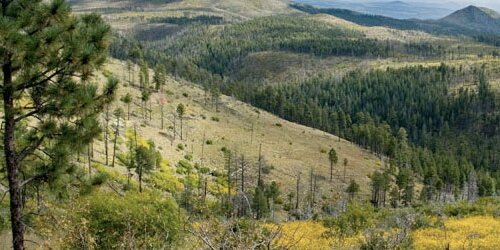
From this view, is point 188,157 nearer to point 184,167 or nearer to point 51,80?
point 184,167

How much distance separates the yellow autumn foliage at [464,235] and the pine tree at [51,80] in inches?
659

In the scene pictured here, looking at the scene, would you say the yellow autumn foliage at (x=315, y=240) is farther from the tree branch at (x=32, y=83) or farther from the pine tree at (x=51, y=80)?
the tree branch at (x=32, y=83)

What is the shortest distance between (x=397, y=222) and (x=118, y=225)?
15938mm

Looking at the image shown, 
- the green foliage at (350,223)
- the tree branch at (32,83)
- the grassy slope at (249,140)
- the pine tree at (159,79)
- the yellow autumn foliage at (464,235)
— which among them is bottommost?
the grassy slope at (249,140)

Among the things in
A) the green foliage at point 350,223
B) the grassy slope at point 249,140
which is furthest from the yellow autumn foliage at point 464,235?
the grassy slope at point 249,140

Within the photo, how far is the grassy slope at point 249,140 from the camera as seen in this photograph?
104562 mm

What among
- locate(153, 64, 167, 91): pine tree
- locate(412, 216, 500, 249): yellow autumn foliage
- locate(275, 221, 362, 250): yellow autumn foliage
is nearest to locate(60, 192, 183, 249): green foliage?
locate(275, 221, 362, 250): yellow autumn foliage

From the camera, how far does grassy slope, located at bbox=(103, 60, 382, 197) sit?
104562mm

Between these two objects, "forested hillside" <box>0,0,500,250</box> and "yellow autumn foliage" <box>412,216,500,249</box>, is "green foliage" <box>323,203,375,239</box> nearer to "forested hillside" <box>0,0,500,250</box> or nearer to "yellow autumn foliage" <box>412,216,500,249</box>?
"forested hillside" <box>0,0,500,250</box>

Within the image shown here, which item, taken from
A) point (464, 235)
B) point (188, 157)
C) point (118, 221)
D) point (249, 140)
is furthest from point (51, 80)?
point (249, 140)

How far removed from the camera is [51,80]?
14570 millimetres

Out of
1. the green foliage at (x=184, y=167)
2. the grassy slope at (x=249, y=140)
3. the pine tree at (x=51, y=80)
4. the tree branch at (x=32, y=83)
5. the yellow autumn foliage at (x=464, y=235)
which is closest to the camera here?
the pine tree at (x=51, y=80)

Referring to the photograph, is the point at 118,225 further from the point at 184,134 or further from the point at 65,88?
the point at 184,134

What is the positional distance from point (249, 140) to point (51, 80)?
110 meters
